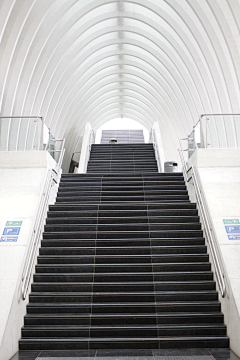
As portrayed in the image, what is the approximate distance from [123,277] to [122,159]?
999cm

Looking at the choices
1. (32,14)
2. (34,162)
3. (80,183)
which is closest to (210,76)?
(32,14)

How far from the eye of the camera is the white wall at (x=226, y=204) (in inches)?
270

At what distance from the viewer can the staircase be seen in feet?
23.2

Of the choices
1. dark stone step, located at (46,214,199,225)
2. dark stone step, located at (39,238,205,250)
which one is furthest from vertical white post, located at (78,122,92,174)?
dark stone step, located at (39,238,205,250)

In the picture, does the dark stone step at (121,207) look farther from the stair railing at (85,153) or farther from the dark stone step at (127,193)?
the stair railing at (85,153)

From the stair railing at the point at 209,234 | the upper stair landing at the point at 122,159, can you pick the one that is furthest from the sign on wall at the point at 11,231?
the upper stair landing at the point at 122,159

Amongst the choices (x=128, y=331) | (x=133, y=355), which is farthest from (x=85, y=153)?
(x=133, y=355)

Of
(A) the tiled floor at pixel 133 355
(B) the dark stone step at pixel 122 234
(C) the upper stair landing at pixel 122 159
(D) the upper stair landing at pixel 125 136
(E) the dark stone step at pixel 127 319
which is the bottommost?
(A) the tiled floor at pixel 133 355

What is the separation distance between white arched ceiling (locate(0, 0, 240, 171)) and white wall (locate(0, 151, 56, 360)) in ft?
19.8

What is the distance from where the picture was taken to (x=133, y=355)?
21.1 ft

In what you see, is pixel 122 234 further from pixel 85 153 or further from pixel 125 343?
pixel 85 153

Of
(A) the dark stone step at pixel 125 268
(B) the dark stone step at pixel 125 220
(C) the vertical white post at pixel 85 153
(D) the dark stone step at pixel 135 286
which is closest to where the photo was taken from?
(D) the dark stone step at pixel 135 286

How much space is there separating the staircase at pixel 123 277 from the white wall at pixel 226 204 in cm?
51

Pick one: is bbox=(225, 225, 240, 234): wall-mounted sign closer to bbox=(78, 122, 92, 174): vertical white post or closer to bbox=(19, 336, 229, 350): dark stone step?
bbox=(19, 336, 229, 350): dark stone step
